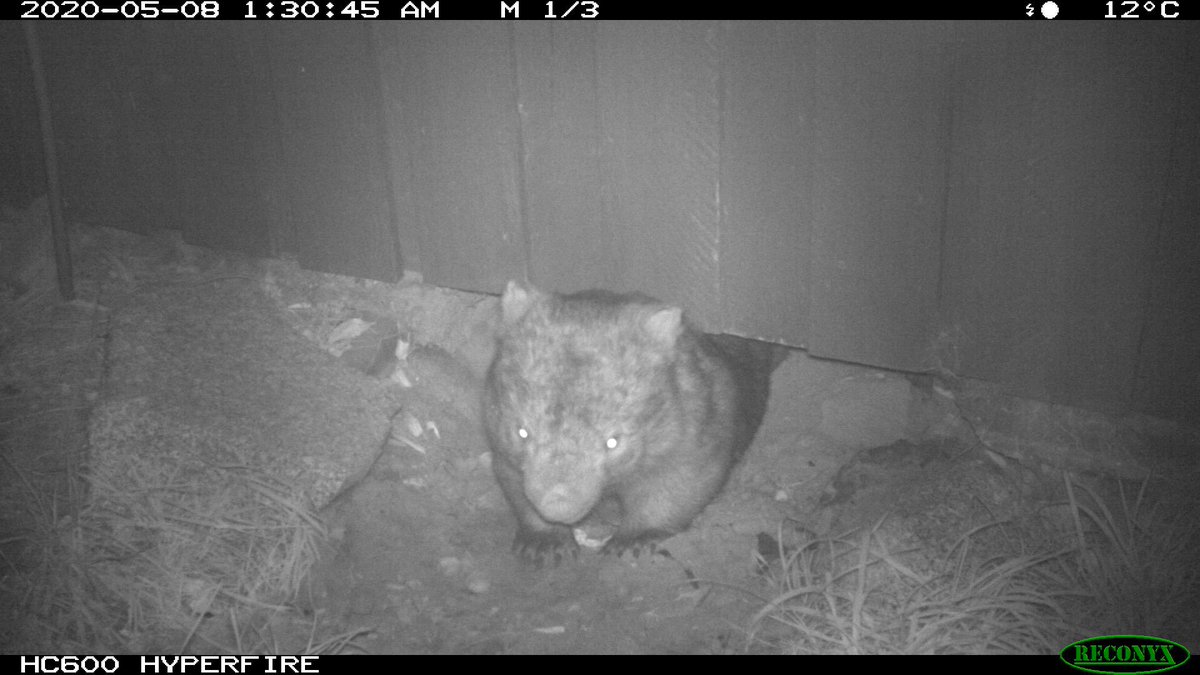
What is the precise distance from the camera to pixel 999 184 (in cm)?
341

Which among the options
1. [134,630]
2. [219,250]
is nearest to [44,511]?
[134,630]

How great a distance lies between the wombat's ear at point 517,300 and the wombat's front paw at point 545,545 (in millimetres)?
823

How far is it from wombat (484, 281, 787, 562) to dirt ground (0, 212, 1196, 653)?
18cm

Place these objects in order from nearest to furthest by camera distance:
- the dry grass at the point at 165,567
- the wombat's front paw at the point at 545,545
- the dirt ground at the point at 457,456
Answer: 1. the dry grass at the point at 165,567
2. the dirt ground at the point at 457,456
3. the wombat's front paw at the point at 545,545

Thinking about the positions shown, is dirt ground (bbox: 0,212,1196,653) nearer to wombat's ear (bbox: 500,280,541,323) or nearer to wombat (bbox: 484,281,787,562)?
wombat (bbox: 484,281,787,562)

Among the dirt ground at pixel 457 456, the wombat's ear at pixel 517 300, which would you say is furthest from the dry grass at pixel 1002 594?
the wombat's ear at pixel 517 300

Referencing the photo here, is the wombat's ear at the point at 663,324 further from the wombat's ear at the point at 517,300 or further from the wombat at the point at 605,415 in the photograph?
the wombat's ear at the point at 517,300

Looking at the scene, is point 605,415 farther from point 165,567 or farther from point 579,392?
point 165,567

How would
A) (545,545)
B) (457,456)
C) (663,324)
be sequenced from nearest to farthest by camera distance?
(663,324) < (545,545) < (457,456)

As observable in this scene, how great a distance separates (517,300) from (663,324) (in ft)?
1.93

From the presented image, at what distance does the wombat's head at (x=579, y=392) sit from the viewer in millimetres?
3566

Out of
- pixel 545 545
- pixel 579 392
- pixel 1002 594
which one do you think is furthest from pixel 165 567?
pixel 1002 594

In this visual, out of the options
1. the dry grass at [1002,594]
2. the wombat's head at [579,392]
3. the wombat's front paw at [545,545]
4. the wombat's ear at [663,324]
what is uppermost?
the wombat's ear at [663,324]

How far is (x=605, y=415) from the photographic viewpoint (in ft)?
11.9
